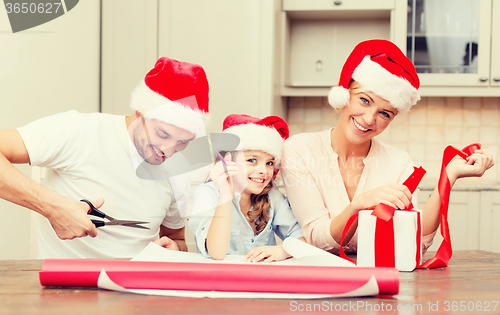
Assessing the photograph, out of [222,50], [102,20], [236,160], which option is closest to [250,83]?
[222,50]

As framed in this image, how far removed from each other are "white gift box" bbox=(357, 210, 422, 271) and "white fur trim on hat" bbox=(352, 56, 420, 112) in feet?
1.37

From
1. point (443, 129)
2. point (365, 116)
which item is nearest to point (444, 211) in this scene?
point (365, 116)

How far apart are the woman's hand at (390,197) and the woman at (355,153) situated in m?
0.15

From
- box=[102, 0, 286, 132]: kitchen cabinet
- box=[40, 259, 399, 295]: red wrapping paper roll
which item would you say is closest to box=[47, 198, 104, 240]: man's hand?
box=[40, 259, 399, 295]: red wrapping paper roll

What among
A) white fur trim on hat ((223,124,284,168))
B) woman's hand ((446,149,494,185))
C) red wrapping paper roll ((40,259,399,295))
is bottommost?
red wrapping paper roll ((40,259,399,295))

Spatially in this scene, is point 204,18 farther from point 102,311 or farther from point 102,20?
point 102,311

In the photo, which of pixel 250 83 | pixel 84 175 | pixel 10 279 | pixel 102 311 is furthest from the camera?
pixel 250 83

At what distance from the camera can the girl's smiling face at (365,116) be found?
114cm

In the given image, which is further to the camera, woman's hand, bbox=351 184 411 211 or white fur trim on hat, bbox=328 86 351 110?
white fur trim on hat, bbox=328 86 351 110

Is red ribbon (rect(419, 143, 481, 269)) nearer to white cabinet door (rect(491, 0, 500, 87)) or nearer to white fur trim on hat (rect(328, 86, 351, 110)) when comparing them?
white fur trim on hat (rect(328, 86, 351, 110))

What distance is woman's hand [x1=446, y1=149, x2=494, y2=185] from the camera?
96cm

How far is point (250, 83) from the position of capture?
232cm

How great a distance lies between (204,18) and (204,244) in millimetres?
1666

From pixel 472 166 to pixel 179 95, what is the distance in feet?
2.37
